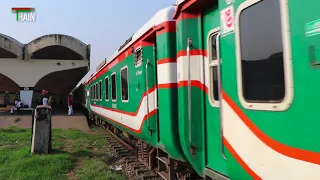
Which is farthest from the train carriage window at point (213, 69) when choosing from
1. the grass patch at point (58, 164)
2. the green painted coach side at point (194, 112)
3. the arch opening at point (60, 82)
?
the arch opening at point (60, 82)

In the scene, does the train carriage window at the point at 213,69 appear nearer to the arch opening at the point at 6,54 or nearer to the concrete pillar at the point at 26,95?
the arch opening at the point at 6,54

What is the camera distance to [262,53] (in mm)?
2676

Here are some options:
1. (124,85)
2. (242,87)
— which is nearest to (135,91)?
(124,85)

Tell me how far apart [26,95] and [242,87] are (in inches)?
A: 1232

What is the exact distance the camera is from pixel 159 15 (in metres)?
5.24

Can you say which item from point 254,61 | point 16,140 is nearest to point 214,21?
point 254,61

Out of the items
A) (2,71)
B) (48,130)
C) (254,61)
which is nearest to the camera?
(254,61)

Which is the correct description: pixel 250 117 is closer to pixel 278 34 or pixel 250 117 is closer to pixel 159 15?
pixel 278 34

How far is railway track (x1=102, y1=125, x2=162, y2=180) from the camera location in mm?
7264

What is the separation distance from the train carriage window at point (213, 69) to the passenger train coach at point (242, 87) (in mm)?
11

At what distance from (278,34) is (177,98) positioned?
2389 millimetres

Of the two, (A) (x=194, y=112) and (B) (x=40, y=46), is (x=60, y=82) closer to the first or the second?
(B) (x=40, y=46)

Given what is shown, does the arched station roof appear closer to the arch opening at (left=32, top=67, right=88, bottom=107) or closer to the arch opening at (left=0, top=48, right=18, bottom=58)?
the arch opening at (left=0, top=48, right=18, bottom=58)

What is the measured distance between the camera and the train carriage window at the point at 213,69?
3721mm
